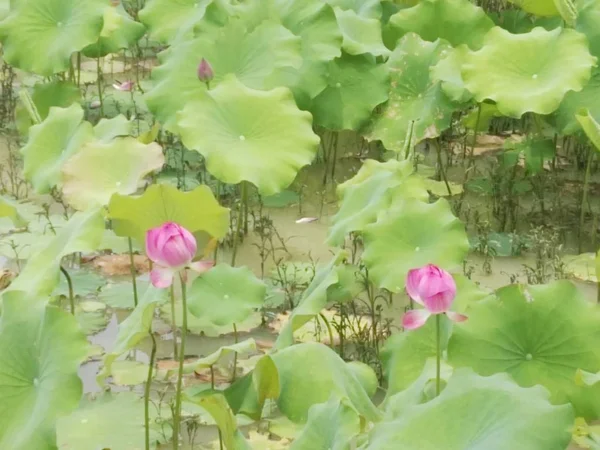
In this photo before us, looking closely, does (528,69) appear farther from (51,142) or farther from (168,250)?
(168,250)

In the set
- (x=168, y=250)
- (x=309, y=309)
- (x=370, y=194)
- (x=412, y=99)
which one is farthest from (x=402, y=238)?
(x=412, y=99)

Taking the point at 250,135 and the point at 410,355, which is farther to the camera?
the point at 250,135

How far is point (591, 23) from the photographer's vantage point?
12.5ft

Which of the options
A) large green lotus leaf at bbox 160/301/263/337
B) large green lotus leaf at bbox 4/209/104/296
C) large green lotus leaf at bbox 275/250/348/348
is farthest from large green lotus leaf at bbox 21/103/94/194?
large green lotus leaf at bbox 275/250/348/348

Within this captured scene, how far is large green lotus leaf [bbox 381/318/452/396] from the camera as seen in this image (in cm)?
256

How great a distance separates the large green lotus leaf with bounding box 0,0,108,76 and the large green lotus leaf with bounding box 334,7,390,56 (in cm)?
86

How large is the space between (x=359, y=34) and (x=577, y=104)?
0.86 metres

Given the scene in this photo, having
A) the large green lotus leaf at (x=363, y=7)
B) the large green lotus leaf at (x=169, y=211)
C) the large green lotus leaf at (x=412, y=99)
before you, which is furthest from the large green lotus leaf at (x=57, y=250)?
the large green lotus leaf at (x=363, y=7)

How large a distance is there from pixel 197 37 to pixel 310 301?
1.69 m

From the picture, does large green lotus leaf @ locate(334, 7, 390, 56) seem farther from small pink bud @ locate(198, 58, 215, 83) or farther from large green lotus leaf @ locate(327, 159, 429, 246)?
large green lotus leaf @ locate(327, 159, 429, 246)

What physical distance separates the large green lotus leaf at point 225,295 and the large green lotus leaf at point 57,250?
35 centimetres

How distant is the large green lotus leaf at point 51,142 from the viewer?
3.28 meters

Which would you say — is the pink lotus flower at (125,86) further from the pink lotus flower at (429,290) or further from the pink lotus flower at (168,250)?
the pink lotus flower at (429,290)

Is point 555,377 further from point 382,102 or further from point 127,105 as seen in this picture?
point 127,105
